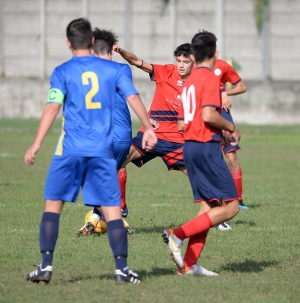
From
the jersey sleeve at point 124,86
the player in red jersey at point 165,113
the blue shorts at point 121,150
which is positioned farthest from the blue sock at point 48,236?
the player in red jersey at point 165,113

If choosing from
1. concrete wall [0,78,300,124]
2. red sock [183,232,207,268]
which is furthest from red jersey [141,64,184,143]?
Result: concrete wall [0,78,300,124]

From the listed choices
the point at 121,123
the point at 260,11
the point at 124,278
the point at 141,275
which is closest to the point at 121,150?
the point at 121,123

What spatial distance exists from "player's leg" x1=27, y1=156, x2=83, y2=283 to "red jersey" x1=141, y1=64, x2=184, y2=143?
313 cm

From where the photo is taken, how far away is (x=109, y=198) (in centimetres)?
572

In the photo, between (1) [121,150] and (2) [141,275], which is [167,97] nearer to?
(1) [121,150]

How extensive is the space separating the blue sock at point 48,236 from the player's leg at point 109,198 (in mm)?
306

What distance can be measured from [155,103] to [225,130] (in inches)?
115

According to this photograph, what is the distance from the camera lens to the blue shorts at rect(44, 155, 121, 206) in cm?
566

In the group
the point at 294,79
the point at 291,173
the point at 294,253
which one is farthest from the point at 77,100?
the point at 294,79

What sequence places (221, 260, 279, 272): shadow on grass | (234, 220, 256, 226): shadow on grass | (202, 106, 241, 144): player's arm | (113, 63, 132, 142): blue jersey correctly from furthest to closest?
(234, 220, 256, 226): shadow on grass, (113, 63, 132, 142): blue jersey, (221, 260, 279, 272): shadow on grass, (202, 106, 241, 144): player's arm

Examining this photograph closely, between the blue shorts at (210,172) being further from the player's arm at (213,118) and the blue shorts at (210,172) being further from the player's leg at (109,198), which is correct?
the player's leg at (109,198)

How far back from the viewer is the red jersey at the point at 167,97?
8727 millimetres

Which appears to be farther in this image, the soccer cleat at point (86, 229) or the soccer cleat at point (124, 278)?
the soccer cleat at point (86, 229)

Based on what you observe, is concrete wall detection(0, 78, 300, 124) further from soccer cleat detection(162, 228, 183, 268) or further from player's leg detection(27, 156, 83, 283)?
player's leg detection(27, 156, 83, 283)
